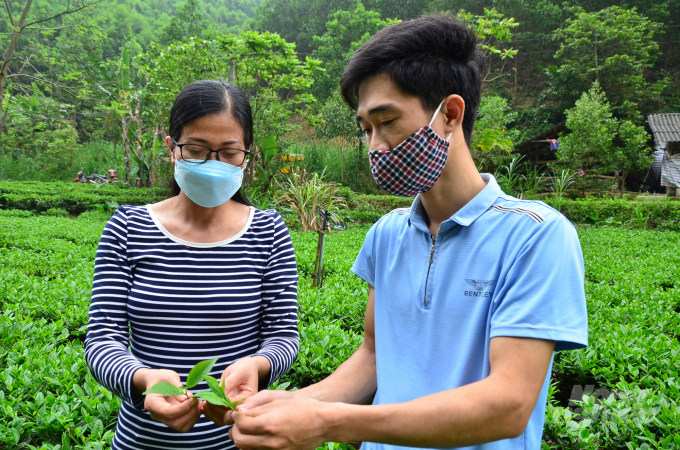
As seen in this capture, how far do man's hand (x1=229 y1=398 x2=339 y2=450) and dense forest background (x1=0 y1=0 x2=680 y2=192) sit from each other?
4.22 meters

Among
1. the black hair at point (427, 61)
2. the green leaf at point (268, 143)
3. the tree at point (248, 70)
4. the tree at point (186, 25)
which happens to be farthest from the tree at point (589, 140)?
the tree at point (186, 25)

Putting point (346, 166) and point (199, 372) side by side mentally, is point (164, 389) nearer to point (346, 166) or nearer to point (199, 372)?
point (199, 372)

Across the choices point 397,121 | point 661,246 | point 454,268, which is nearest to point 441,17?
point 397,121

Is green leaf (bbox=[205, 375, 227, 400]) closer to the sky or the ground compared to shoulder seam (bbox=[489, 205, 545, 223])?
closer to the ground

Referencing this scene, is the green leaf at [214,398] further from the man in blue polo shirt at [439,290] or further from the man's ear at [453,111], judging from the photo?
the man's ear at [453,111]

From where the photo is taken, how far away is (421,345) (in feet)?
3.48

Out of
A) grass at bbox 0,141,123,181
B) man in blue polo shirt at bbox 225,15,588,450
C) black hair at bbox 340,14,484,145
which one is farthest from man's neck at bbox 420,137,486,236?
grass at bbox 0,141,123,181

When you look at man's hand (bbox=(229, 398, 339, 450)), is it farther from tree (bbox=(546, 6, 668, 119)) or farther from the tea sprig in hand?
tree (bbox=(546, 6, 668, 119))

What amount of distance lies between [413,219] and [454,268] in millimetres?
195

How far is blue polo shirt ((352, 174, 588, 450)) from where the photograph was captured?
0.87 meters

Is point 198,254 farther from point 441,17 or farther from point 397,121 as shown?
point 441,17

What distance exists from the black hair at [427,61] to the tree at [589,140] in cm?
1680

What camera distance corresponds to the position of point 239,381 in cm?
119

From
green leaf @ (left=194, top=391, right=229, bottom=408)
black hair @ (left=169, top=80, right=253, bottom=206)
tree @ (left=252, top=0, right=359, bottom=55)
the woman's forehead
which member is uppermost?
tree @ (left=252, top=0, right=359, bottom=55)
